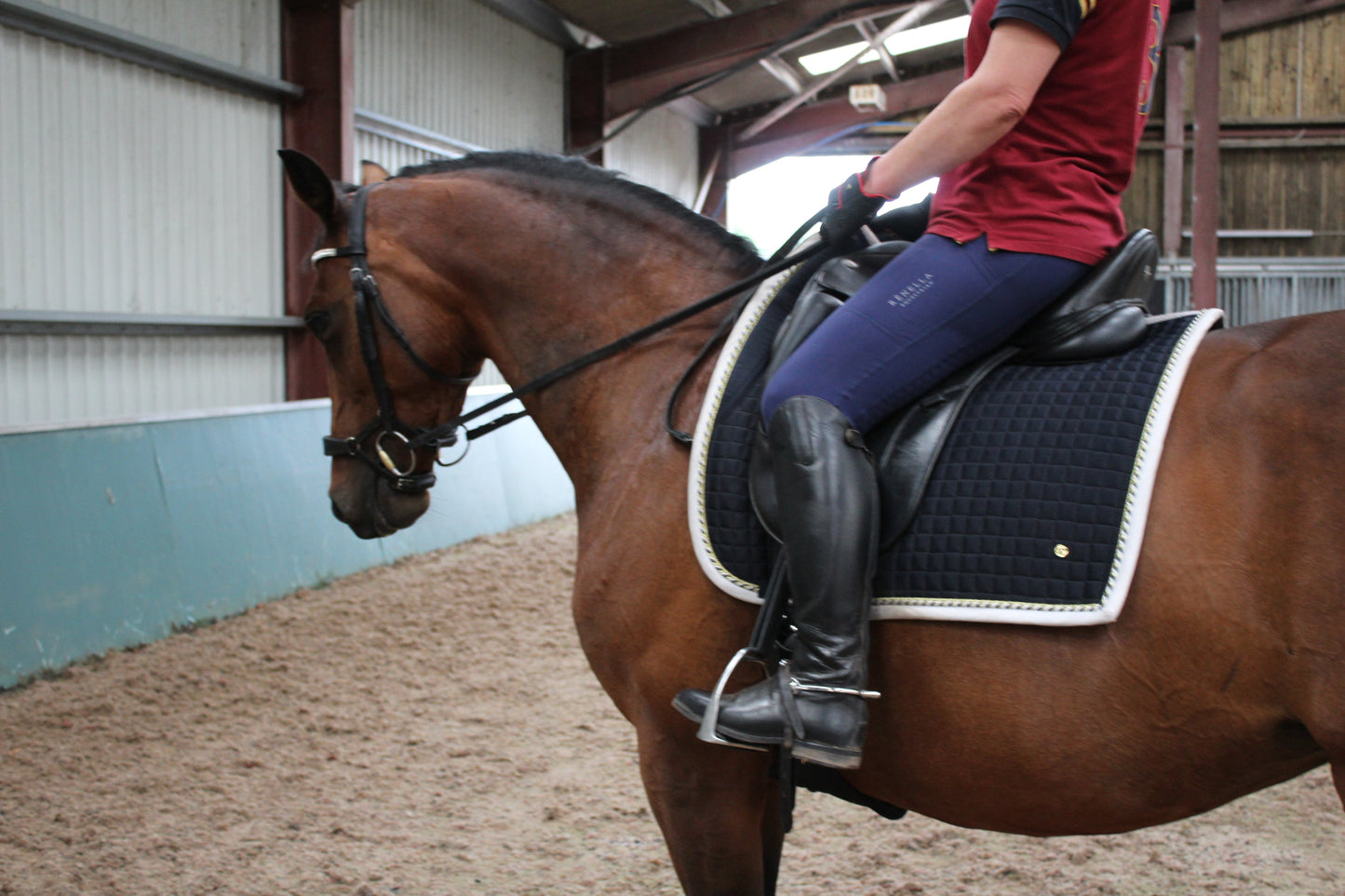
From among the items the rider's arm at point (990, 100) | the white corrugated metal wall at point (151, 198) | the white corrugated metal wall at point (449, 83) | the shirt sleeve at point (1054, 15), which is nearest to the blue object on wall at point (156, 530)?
the white corrugated metal wall at point (151, 198)

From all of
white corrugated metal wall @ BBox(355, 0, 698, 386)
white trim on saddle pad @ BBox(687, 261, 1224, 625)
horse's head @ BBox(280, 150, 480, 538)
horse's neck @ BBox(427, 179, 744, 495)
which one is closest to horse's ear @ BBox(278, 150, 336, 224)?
horse's head @ BBox(280, 150, 480, 538)

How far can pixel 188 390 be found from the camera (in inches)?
246

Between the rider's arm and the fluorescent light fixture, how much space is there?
462 inches

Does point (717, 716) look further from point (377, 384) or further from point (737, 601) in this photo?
point (377, 384)

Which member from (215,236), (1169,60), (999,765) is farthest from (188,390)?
(1169,60)

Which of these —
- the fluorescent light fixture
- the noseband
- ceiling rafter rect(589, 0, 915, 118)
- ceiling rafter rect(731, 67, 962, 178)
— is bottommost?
the noseband

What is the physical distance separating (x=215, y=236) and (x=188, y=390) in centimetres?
101

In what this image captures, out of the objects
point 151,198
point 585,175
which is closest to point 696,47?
point 151,198

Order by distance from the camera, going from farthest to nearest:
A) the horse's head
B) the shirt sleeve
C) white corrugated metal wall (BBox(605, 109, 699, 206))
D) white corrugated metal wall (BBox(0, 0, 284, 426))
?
white corrugated metal wall (BBox(605, 109, 699, 206)), white corrugated metal wall (BBox(0, 0, 284, 426)), the horse's head, the shirt sleeve

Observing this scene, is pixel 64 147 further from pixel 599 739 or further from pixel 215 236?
pixel 599 739

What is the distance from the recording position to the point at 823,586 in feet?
5.14

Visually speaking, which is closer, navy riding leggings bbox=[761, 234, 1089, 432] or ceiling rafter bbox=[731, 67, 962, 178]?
navy riding leggings bbox=[761, 234, 1089, 432]

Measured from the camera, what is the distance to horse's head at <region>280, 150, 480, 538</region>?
7.07 ft

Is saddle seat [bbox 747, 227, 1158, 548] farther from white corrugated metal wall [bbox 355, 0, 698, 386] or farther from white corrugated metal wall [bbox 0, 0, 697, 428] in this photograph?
white corrugated metal wall [bbox 355, 0, 698, 386]
